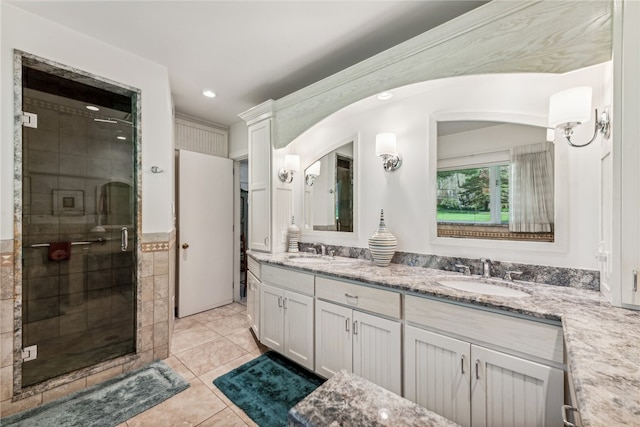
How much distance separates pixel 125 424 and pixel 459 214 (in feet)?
8.71

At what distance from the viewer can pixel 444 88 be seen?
1.96 meters

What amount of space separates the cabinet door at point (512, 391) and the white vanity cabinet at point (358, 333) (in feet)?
1.36

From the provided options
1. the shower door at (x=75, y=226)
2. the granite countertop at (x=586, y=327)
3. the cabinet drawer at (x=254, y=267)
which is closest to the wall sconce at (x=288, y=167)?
the cabinet drawer at (x=254, y=267)

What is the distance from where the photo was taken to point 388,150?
2119 millimetres

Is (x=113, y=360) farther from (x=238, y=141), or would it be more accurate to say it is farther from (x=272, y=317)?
(x=238, y=141)

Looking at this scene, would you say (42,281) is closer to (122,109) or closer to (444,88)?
(122,109)

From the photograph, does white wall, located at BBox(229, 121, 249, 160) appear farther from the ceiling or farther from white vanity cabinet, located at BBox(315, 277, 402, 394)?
white vanity cabinet, located at BBox(315, 277, 402, 394)

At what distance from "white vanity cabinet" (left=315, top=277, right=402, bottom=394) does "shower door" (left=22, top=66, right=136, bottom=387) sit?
1.72 meters

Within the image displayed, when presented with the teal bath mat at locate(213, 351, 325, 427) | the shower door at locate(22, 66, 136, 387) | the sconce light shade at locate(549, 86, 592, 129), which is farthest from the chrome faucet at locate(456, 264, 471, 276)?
the shower door at locate(22, 66, 136, 387)

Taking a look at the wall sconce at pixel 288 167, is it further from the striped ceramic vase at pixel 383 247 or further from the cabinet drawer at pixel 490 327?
the cabinet drawer at pixel 490 327

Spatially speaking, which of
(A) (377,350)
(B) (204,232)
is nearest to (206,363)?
(A) (377,350)

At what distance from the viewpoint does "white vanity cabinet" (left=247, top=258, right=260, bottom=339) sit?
257 centimetres

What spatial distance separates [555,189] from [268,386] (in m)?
2.39

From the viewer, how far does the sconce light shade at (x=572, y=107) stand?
4.17 ft
